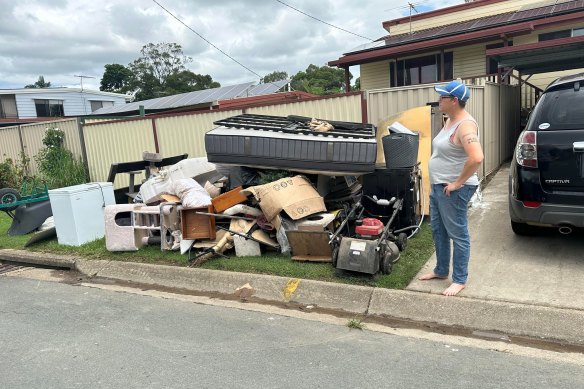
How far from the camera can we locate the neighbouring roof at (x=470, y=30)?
13.8 meters

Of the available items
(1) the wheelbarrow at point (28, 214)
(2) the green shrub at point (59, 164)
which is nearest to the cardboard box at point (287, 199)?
(1) the wheelbarrow at point (28, 214)

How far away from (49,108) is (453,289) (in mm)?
38273

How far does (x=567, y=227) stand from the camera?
175 inches

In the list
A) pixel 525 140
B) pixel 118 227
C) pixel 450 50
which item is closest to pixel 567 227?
pixel 525 140

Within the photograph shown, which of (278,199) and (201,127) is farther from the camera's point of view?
(201,127)

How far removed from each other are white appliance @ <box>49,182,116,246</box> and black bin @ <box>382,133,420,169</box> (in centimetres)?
441

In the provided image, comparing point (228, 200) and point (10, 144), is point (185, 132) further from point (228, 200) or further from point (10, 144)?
point (10, 144)

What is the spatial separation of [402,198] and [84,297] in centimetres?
386

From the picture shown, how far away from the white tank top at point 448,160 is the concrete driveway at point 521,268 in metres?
1.03

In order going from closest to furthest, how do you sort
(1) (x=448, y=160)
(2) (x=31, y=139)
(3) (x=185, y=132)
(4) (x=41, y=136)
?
1. (1) (x=448, y=160)
2. (3) (x=185, y=132)
3. (4) (x=41, y=136)
4. (2) (x=31, y=139)

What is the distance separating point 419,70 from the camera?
1722 cm

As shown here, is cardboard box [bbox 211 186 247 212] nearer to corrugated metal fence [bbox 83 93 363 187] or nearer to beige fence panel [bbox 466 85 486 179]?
corrugated metal fence [bbox 83 93 363 187]

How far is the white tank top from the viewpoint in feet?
13.0

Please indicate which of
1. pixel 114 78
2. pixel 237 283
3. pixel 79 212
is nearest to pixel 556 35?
pixel 237 283
